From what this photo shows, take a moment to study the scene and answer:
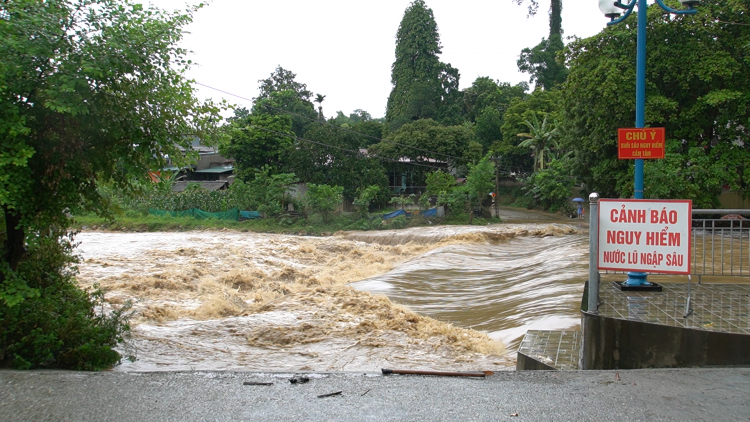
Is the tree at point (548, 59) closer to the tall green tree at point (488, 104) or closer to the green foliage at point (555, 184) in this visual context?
the tall green tree at point (488, 104)

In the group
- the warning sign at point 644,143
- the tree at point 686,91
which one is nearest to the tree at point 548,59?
the tree at point 686,91

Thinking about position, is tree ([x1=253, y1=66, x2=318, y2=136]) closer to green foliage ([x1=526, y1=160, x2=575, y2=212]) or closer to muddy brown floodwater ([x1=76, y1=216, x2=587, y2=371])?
green foliage ([x1=526, y1=160, x2=575, y2=212])

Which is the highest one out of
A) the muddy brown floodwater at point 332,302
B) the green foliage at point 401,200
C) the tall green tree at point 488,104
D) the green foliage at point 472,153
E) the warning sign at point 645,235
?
the tall green tree at point 488,104

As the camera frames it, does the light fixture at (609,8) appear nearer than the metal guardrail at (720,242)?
No

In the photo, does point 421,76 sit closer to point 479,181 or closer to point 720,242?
point 479,181

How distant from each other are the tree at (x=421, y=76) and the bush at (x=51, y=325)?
178 ft

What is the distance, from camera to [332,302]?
1327 centimetres

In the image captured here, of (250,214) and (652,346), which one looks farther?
(250,214)

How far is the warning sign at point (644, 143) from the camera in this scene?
26.5 ft

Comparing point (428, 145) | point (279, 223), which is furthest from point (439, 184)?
point (279, 223)

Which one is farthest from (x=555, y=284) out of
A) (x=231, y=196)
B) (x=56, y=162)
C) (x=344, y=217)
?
(x=231, y=196)

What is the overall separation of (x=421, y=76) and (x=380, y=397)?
202 feet

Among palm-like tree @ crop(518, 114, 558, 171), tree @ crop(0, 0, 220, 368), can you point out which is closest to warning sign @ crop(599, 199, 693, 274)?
tree @ crop(0, 0, 220, 368)

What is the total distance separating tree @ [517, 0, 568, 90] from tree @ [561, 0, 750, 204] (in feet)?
114
